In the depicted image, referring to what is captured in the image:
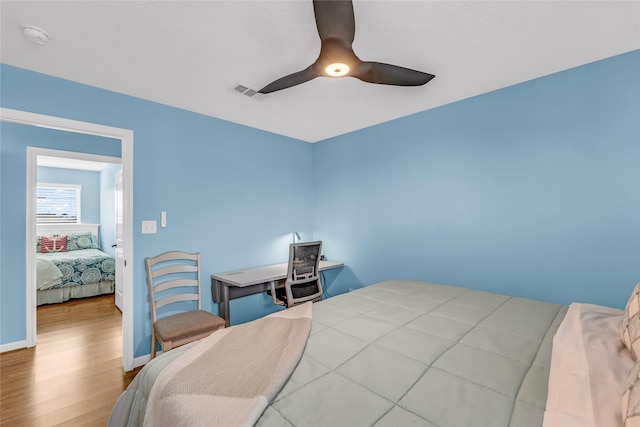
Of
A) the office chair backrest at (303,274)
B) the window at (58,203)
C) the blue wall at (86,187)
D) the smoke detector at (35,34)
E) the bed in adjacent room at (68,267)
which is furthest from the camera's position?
the blue wall at (86,187)

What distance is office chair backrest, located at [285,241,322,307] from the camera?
2.66 meters

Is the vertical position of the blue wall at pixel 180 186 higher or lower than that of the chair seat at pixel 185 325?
higher

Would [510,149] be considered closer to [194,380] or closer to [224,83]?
[224,83]

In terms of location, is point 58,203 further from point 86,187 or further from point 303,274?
point 303,274

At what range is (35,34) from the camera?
1614mm

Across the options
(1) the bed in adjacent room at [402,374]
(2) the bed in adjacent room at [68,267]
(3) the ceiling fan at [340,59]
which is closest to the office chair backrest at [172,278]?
(1) the bed in adjacent room at [402,374]

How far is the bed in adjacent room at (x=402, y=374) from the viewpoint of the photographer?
2.68 ft

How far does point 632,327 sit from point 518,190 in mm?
1398

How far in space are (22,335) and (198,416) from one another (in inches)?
132

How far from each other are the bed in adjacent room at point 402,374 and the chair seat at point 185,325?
90 cm

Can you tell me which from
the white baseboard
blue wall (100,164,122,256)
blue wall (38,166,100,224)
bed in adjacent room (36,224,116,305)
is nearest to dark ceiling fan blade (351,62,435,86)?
the white baseboard

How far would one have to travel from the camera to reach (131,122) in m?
2.45

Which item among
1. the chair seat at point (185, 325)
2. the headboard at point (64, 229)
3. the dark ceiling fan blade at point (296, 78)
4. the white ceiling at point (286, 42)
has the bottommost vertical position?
the chair seat at point (185, 325)

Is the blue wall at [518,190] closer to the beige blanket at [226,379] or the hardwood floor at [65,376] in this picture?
the beige blanket at [226,379]
